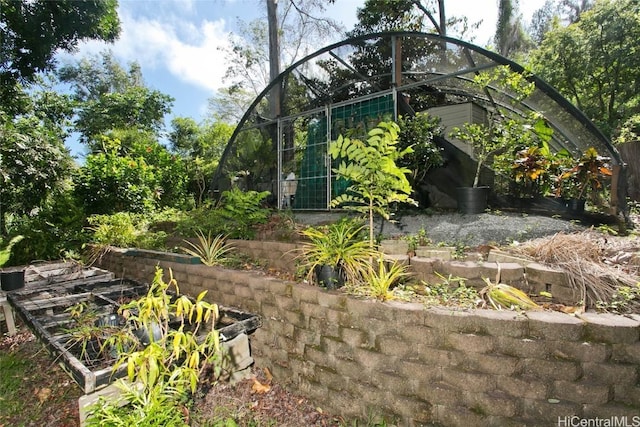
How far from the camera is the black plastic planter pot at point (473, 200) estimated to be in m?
3.94

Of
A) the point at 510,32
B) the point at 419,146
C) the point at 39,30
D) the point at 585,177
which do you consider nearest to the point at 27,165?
the point at 39,30

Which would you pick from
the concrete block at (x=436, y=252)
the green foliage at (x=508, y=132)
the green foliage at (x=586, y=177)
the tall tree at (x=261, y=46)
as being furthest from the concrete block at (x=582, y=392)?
the tall tree at (x=261, y=46)

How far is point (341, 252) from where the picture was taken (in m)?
2.66

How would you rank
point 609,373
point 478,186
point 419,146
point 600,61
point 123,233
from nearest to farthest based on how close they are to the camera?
point 609,373 < point 478,186 < point 419,146 < point 123,233 < point 600,61

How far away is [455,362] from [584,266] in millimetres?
1189

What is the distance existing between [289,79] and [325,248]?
5.07m

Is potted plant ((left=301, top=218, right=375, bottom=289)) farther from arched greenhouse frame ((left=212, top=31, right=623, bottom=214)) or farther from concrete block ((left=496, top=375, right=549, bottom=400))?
arched greenhouse frame ((left=212, top=31, right=623, bottom=214))

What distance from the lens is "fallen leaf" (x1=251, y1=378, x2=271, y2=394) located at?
2607 mm

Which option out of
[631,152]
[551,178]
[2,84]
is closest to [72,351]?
[551,178]

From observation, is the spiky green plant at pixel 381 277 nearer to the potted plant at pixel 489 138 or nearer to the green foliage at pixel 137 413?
the green foliage at pixel 137 413

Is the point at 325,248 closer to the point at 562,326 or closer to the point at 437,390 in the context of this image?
the point at 437,390

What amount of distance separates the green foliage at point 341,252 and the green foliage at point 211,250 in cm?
133

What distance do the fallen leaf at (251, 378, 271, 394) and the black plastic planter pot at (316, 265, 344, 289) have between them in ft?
3.44

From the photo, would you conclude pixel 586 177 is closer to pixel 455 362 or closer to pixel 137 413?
pixel 455 362
